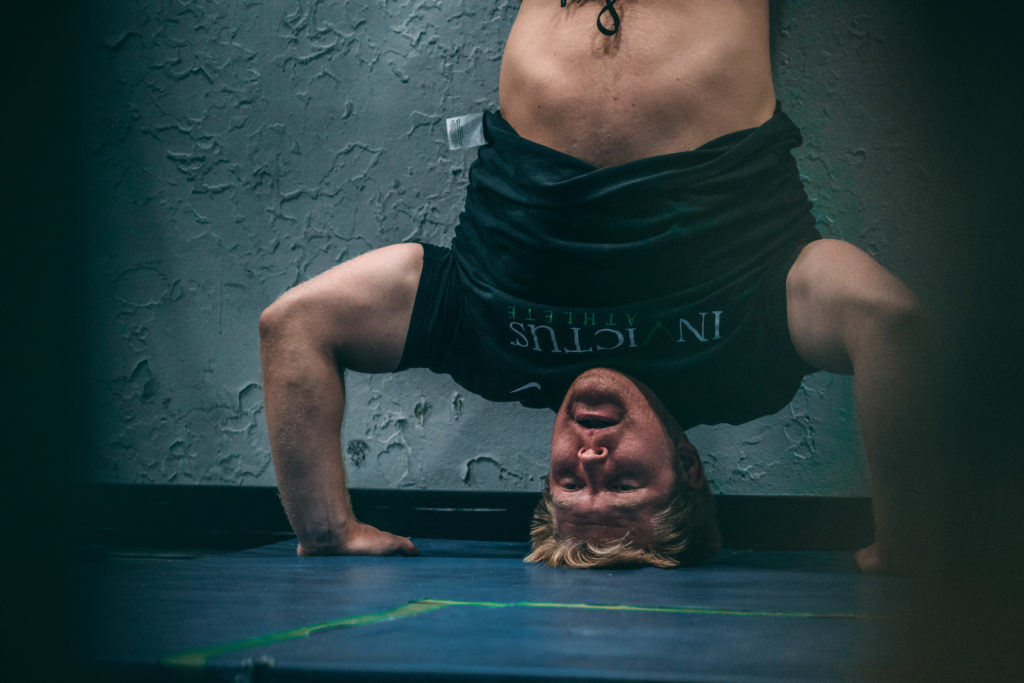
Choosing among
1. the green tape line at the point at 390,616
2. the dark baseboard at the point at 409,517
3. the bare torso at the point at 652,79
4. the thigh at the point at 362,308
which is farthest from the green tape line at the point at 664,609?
the dark baseboard at the point at 409,517

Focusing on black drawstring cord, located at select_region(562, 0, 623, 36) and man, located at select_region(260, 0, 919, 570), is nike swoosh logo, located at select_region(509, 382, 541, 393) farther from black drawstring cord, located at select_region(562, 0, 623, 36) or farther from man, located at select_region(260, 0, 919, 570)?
black drawstring cord, located at select_region(562, 0, 623, 36)

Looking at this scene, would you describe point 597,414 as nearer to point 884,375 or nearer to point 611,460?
point 611,460

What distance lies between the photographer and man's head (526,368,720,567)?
112 cm

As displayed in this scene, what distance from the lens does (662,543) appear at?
1126 mm

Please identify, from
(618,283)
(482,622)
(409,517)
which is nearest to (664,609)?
(482,622)

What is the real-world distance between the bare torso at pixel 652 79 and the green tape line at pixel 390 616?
2.18ft

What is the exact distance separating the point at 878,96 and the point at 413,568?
119 centimetres

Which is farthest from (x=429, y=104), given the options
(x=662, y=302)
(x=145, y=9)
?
(x=662, y=302)

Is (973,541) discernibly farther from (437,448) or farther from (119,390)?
(119,390)

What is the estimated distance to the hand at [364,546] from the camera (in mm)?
1274

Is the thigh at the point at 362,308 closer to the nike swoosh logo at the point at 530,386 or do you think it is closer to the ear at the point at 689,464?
the nike swoosh logo at the point at 530,386

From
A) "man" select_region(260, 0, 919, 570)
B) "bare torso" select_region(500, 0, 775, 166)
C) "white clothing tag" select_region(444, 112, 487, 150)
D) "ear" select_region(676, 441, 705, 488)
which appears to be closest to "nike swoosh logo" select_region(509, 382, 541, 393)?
"man" select_region(260, 0, 919, 570)

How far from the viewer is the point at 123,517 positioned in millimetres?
1811

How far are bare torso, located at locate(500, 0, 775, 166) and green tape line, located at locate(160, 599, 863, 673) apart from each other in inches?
26.1
